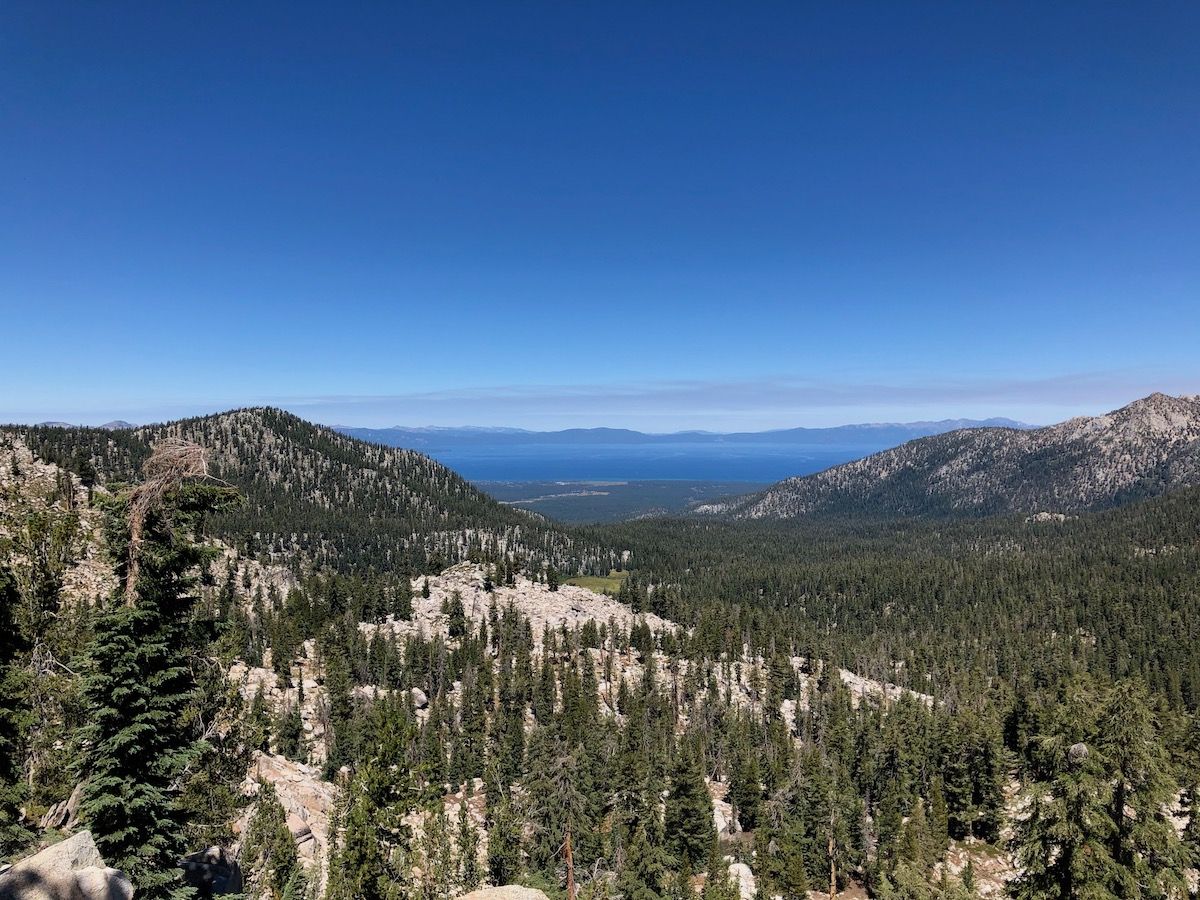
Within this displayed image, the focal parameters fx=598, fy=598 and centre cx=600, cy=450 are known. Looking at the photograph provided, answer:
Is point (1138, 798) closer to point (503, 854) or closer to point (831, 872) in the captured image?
point (831, 872)

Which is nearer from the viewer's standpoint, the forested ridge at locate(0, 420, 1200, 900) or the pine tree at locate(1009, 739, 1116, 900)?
the forested ridge at locate(0, 420, 1200, 900)

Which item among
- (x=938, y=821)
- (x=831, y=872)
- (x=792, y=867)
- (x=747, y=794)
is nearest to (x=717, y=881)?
(x=792, y=867)

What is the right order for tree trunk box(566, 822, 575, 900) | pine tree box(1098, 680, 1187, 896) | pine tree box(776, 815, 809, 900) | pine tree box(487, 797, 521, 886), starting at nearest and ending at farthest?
pine tree box(1098, 680, 1187, 896) < tree trunk box(566, 822, 575, 900) < pine tree box(776, 815, 809, 900) < pine tree box(487, 797, 521, 886)

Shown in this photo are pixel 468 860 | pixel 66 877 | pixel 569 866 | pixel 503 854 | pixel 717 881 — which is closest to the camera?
pixel 66 877

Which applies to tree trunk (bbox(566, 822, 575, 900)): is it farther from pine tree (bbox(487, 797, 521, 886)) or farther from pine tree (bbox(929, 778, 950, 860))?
pine tree (bbox(929, 778, 950, 860))

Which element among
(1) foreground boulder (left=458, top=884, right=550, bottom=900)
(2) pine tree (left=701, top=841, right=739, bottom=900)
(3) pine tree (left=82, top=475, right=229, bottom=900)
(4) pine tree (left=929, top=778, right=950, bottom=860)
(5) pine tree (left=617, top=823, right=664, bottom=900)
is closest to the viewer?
(3) pine tree (left=82, top=475, right=229, bottom=900)

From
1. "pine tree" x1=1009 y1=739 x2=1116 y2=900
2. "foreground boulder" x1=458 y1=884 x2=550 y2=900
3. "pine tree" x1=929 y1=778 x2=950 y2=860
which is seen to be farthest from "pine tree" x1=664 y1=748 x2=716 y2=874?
"foreground boulder" x1=458 y1=884 x2=550 y2=900
